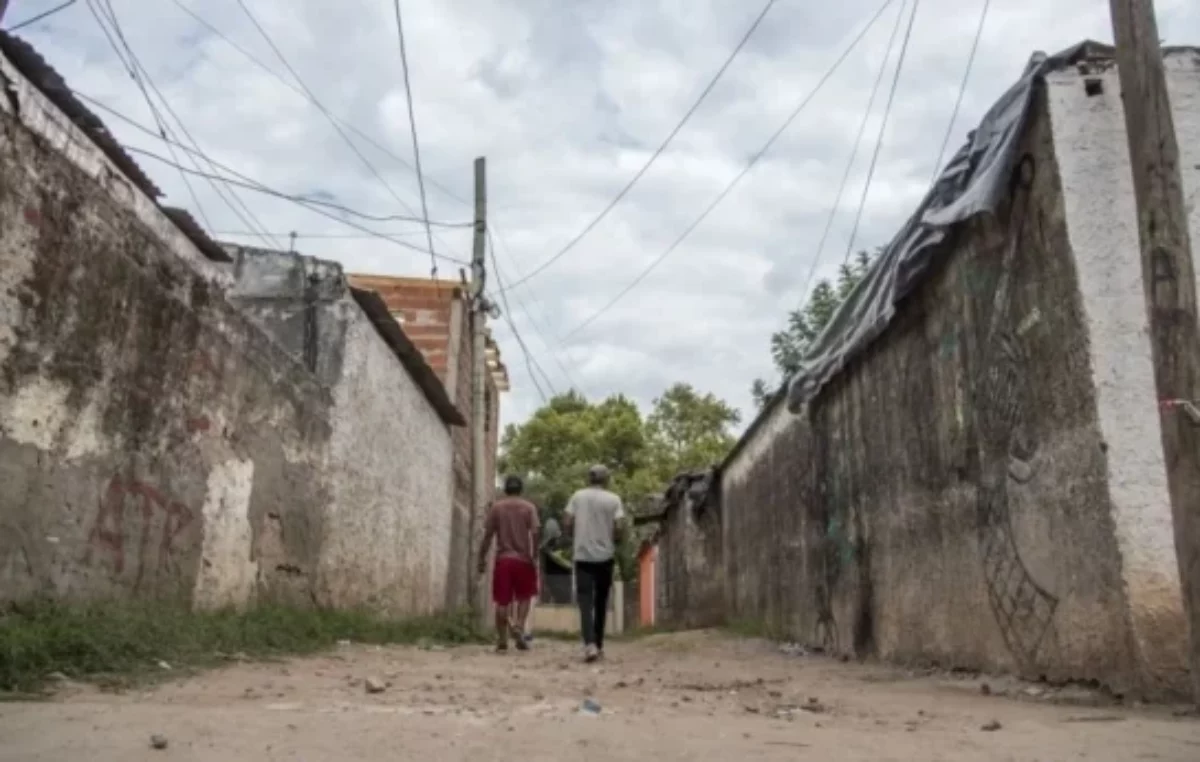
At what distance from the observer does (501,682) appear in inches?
195

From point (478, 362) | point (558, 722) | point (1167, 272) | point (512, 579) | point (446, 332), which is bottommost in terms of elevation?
point (558, 722)

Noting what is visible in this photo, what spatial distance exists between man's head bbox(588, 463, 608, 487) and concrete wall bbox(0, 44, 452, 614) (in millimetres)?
2325

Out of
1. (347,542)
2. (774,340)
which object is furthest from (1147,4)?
(774,340)

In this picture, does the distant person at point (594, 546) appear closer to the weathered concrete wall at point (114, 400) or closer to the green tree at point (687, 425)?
the weathered concrete wall at point (114, 400)

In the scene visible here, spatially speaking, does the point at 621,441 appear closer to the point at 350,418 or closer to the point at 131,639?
the point at 350,418

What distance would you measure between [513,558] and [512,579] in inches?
7.1

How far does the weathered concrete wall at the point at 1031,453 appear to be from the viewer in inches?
155

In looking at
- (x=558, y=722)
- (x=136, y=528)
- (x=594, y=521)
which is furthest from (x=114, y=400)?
(x=594, y=521)

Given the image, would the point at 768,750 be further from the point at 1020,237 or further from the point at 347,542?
the point at 347,542

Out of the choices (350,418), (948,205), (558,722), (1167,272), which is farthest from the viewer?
(350,418)

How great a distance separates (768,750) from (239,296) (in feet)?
27.8

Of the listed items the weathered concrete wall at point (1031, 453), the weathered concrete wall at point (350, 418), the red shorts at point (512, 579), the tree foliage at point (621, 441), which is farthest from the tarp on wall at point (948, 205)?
the tree foliage at point (621, 441)

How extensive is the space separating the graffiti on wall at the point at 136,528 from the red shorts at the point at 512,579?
3.20m

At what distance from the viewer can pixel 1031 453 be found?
4609mm
